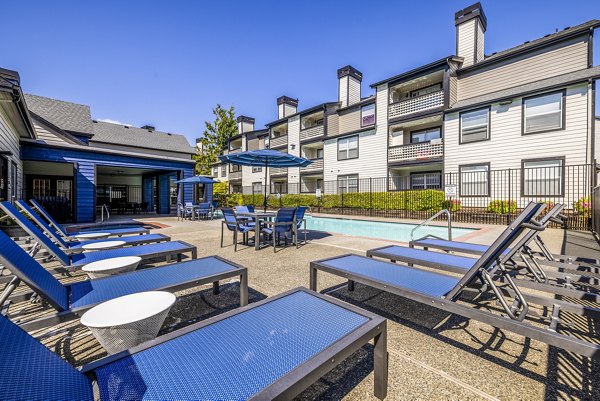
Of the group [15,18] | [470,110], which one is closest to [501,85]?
[470,110]

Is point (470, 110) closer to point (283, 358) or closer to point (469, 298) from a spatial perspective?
point (469, 298)

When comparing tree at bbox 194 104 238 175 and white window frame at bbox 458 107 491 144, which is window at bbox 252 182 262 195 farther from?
white window frame at bbox 458 107 491 144

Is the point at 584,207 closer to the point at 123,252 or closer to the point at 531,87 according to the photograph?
the point at 531,87

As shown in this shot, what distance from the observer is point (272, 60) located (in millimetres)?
15578

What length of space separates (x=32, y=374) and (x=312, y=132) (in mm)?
23185

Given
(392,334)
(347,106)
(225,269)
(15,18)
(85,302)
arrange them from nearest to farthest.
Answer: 1. (85,302)
2. (392,334)
3. (225,269)
4. (15,18)
5. (347,106)

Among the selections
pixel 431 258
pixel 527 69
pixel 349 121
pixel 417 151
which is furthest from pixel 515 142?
pixel 431 258

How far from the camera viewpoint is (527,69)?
13.5 m

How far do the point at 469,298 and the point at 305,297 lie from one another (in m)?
2.53

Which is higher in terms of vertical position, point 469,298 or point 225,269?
point 225,269

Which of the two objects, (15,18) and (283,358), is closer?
(283,358)

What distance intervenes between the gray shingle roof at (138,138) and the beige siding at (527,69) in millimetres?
24993

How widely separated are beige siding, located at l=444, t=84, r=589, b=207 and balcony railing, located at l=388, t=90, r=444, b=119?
1298 millimetres

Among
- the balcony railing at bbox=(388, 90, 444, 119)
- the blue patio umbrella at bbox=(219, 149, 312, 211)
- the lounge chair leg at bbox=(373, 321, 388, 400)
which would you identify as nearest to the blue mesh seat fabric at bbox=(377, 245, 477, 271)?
the lounge chair leg at bbox=(373, 321, 388, 400)
